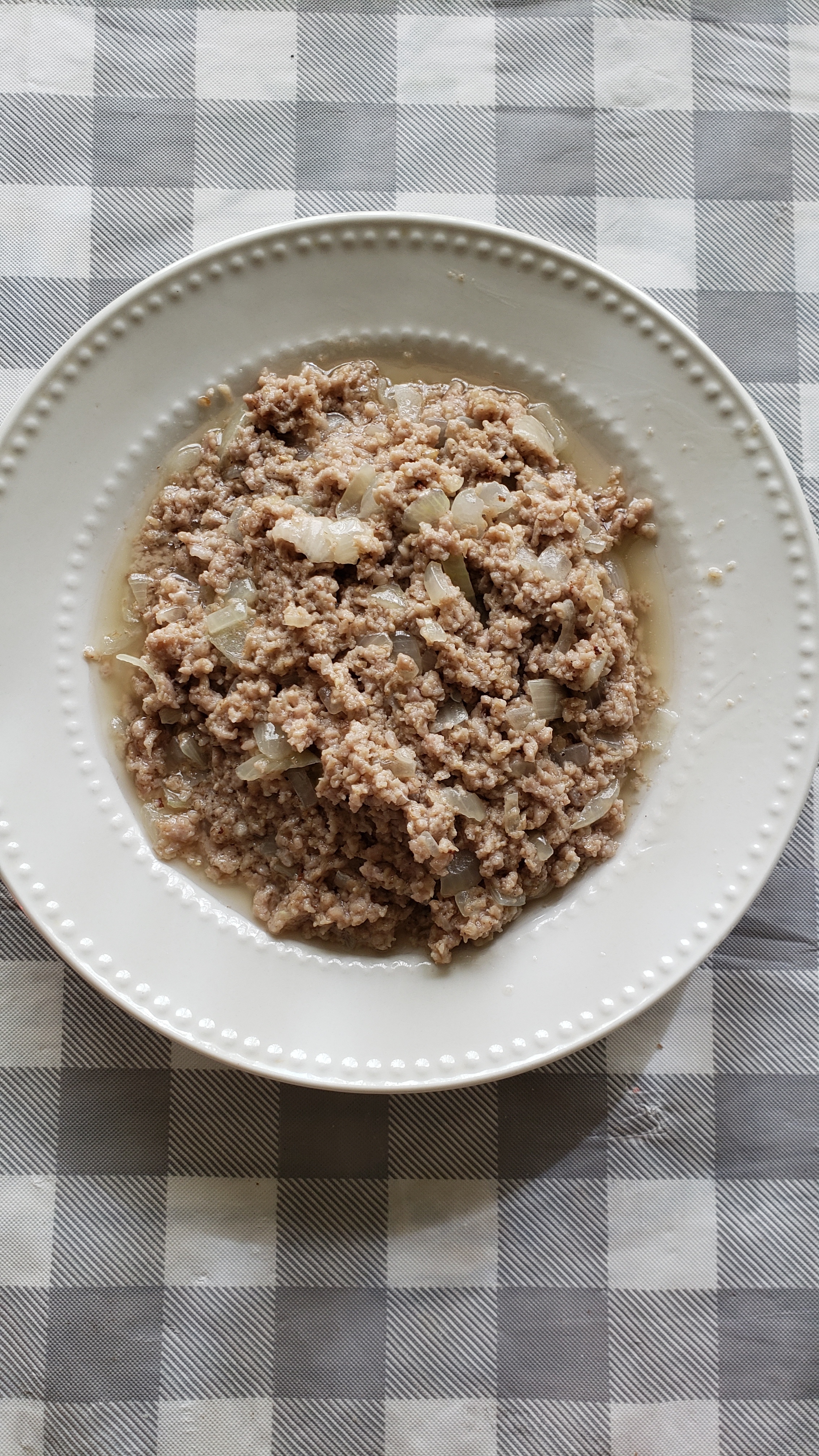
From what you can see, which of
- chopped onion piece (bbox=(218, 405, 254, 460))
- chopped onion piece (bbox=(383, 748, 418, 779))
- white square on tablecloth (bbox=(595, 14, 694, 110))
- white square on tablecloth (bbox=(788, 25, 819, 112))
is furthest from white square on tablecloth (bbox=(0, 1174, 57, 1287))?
white square on tablecloth (bbox=(788, 25, 819, 112))

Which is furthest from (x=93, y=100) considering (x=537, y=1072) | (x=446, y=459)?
(x=537, y=1072)

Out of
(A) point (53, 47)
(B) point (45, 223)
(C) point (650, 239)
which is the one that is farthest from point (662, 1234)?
(A) point (53, 47)

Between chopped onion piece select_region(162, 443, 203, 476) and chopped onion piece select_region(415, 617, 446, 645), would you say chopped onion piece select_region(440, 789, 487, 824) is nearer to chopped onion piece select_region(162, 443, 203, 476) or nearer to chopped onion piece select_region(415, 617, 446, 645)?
chopped onion piece select_region(415, 617, 446, 645)

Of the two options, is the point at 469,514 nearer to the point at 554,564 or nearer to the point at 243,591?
the point at 554,564

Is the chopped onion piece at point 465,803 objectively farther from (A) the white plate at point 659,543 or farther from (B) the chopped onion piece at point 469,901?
(A) the white plate at point 659,543

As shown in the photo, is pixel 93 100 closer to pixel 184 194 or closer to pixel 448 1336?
pixel 184 194

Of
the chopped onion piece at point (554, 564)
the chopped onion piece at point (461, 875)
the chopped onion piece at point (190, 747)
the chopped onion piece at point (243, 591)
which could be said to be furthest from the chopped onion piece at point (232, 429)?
the chopped onion piece at point (461, 875)
